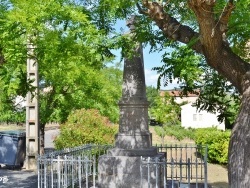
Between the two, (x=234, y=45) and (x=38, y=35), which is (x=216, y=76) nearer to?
(x=234, y=45)

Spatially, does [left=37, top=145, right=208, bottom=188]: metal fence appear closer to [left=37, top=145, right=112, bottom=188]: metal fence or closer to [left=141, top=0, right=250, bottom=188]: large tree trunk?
[left=37, top=145, right=112, bottom=188]: metal fence

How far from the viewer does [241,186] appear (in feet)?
16.6

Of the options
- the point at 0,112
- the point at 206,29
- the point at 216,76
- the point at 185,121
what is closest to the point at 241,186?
the point at 206,29

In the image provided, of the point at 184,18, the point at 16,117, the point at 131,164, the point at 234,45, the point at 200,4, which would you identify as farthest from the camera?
the point at 16,117

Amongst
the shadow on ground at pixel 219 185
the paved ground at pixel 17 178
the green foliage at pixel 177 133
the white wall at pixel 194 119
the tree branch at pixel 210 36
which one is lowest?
the shadow on ground at pixel 219 185

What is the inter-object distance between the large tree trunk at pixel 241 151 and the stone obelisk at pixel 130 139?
14.0 feet

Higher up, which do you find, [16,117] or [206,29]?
[206,29]

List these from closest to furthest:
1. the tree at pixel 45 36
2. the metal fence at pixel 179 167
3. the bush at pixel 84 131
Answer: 1. the tree at pixel 45 36
2. the metal fence at pixel 179 167
3. the bush at pixel 84 131

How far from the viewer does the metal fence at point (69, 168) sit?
29.7ft

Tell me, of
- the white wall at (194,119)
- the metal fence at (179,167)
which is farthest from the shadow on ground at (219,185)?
the white wall at (194,119)

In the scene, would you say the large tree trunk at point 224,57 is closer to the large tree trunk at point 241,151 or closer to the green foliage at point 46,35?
the large tree trunk at point 241,151

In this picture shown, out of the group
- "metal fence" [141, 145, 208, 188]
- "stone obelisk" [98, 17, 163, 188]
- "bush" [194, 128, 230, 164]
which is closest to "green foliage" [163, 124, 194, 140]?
"bush" [194, 128, 230, 164]

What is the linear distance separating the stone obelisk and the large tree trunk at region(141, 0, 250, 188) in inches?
144

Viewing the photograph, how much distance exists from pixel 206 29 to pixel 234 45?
2429 mm
